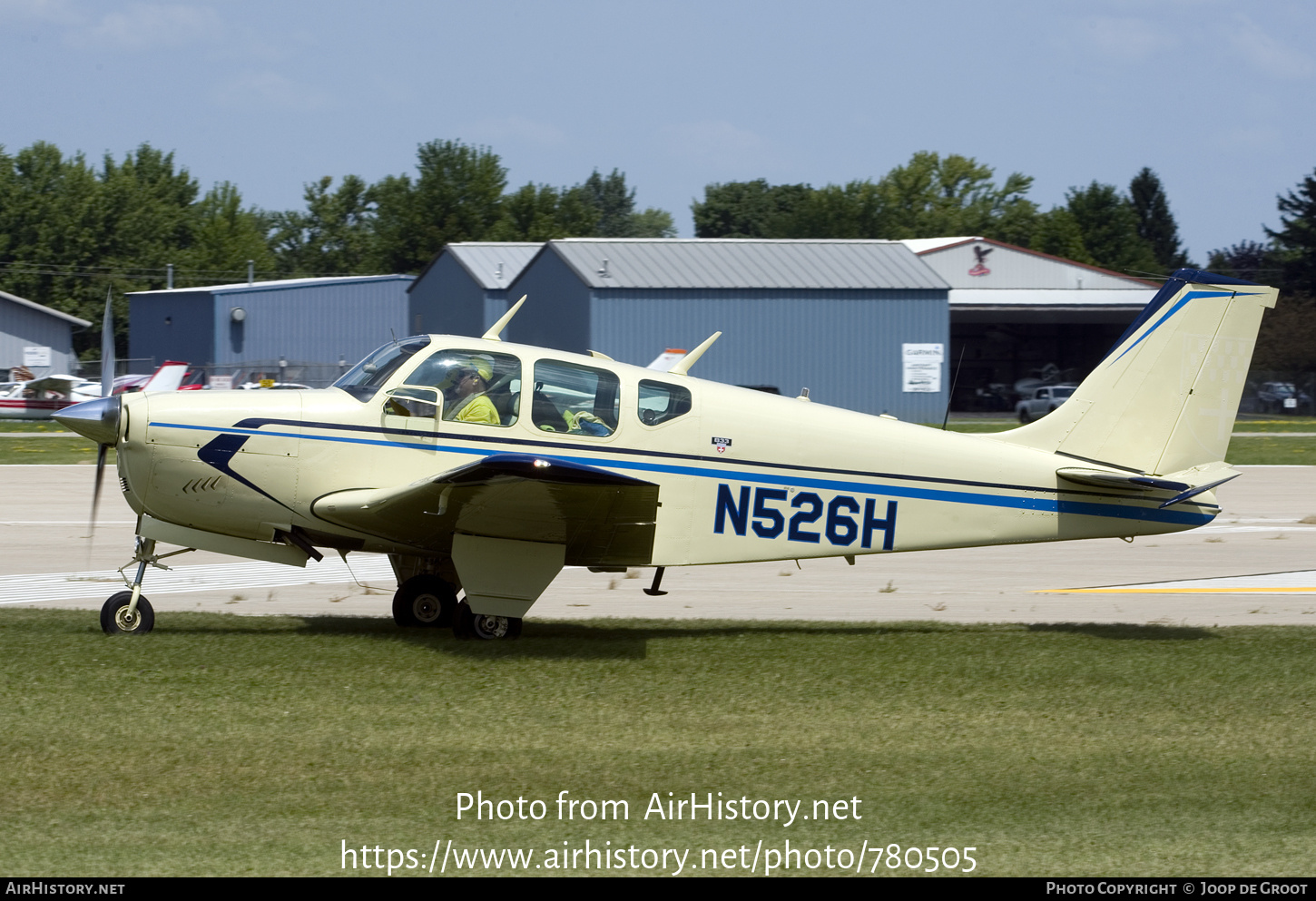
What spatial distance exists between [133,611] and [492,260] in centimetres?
4570

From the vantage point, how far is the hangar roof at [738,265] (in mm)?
43844

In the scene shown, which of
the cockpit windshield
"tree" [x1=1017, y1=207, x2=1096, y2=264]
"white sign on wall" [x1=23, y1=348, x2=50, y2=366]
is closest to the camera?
the cockpit windshield

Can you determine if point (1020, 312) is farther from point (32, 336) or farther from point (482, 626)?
point (482, 626)

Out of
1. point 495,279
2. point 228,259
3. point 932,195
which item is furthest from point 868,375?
point 932,195

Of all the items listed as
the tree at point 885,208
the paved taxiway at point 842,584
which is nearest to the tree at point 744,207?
the tree at point 885,208

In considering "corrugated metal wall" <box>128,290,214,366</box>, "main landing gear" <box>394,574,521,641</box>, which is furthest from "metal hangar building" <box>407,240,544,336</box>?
"main landing gear" <box>394,574,521,641</box>

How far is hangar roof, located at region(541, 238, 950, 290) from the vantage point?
144 feet

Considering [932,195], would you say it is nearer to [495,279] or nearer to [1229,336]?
[495,279]

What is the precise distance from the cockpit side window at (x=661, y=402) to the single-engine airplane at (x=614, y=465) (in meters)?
0.02

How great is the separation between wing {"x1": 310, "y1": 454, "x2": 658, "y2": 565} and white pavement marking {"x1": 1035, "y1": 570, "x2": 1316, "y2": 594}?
5.53 m

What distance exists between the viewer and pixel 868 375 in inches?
1773

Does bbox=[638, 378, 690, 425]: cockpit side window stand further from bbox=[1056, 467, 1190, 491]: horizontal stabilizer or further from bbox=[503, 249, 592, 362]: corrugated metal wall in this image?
bbox=[503, 249, 592, 362]: corrugated metal wall

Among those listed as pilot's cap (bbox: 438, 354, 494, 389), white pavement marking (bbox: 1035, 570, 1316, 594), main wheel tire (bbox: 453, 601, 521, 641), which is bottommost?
white pavement marking (bbox: 1035, 570, 1316, 594)

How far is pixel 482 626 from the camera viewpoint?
946 cm
